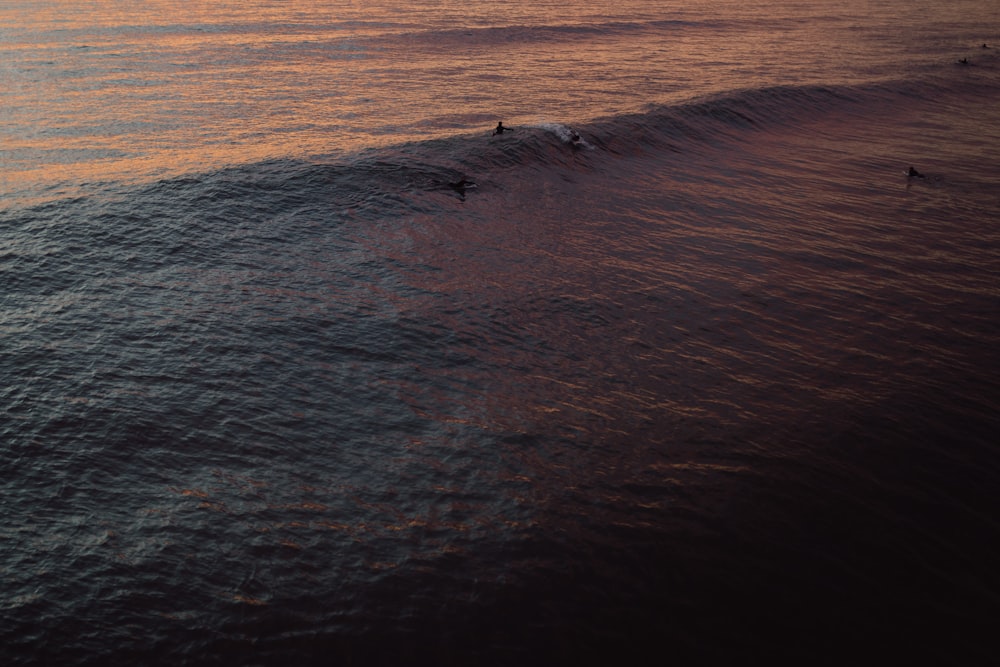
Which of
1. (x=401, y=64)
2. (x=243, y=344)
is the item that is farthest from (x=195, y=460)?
(x=401, y=64)

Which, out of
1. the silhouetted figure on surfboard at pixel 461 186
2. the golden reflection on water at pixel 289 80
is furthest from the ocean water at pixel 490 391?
the golden reflection on water at pixel 289 80

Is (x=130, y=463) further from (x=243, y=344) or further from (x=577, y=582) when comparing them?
(x=577, y=582)

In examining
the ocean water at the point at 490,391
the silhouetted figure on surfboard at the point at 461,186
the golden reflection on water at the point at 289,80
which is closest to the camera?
the ocean water at the point at 490,391

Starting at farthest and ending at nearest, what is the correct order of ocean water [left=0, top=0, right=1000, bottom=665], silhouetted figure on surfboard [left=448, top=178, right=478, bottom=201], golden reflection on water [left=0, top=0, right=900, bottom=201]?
golden reflection on water [left=0, top=0, right=900, bottom=201] < silhouetted figure on surfboard [left=448, top=178, right=478, bottom=201] < ocean water [left=0, top=0, right=1000, bottom=665]

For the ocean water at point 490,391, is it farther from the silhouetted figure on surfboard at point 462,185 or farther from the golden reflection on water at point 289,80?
the golden reflection on water at point 289,80

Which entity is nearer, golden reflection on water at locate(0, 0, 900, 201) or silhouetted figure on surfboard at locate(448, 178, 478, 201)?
silhouetted figure on surfboard at locate(448, 178, 478, 201)

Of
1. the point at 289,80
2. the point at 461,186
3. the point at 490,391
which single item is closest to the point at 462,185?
the point at 461,186

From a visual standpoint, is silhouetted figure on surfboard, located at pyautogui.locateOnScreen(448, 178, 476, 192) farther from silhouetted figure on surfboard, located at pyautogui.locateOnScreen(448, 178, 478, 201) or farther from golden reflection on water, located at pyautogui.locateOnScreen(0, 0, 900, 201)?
golden reflection on water, located at pyautogui.locateOnScreen(0, 0, 900, 201)

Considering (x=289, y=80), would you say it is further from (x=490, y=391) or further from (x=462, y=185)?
(x=490, y=391)

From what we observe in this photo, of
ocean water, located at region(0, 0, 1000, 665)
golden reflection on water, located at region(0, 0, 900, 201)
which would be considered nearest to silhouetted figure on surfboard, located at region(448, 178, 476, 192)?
ocean water, located at region(0, 0, 1000, 665)
